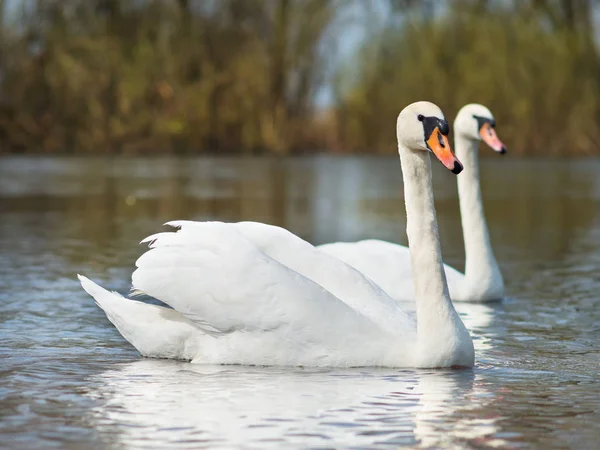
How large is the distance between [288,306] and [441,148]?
1.11 metres

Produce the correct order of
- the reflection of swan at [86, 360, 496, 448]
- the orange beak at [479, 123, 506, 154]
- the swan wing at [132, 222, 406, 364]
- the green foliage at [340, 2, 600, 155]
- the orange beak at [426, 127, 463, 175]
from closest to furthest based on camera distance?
1. the reflection of swan at [86, 360, 496, 448]
2. the orange beak at [426, 127, 463, 175]
3. the swan wing at [132, 222, 406, 364]
4. the orange beak at [479, 123, 506, 154]
5. the green foliage at [340, 2, 600, 155]

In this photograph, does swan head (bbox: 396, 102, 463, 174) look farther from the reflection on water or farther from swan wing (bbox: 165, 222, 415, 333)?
the reflection on water

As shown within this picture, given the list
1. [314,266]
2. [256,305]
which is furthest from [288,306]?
[314,266]

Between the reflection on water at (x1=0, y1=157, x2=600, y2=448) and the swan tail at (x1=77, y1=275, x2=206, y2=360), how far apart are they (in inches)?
4.6

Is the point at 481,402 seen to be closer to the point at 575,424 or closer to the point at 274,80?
the point at 575,424

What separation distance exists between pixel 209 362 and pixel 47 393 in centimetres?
109

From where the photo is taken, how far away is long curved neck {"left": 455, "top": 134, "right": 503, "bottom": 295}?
1100cm

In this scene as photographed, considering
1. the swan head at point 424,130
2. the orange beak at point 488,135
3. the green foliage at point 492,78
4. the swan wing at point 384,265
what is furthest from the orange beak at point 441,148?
the green foliage at point 492,78

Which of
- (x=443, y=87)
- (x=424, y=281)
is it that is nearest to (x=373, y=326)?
(x=424, y=281)

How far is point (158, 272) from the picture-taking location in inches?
304

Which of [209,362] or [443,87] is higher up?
[443,87]

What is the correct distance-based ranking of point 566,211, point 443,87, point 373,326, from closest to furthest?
point 373,326, point 566,211, point 443,87

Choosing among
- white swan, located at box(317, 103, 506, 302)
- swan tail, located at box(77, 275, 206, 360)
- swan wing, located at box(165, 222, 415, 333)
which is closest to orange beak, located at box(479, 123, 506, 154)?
white swan, located at box(317, 103, 506, 302)

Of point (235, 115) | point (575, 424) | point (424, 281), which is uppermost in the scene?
point (235, 115)
